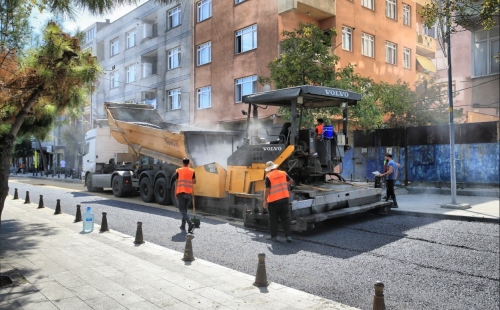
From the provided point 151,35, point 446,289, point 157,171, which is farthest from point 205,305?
point 151,35

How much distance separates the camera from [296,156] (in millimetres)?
9352

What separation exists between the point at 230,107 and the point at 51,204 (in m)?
9.87

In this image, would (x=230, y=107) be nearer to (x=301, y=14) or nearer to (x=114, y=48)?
(x=301, y=14)

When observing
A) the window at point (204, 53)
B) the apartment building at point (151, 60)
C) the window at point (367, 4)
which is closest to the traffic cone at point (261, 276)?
the window at point (367, 4)

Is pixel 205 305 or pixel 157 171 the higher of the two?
pixel 157 171

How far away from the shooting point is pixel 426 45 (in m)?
20.3

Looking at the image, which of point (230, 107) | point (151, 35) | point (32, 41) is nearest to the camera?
point (32, 41)

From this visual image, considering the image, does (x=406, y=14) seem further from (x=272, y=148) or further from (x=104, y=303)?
(x=104, y=303)

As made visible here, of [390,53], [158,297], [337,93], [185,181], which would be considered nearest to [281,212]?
[185,181]

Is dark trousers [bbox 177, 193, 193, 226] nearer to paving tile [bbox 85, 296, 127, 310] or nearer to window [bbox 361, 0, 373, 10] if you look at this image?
paving tile [bbox 85, 296, 127, 310]

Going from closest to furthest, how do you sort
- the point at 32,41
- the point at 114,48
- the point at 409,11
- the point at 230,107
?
the point at 32,41
the point at 409,11
the point at 230,107
the point at 114,48

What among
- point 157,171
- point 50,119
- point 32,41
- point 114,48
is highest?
point 114,48

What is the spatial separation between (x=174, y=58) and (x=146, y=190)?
548 inches

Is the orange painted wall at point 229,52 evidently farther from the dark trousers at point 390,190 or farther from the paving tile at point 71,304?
the paving tile at point 71,304
